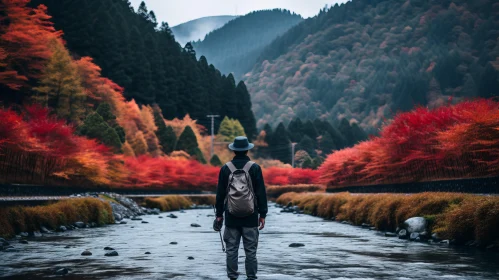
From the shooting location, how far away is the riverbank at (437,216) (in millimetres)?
14734

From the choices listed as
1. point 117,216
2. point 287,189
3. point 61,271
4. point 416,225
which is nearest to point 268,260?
point 61,271

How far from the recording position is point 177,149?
92250 mm

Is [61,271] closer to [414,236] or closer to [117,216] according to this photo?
[414,236]

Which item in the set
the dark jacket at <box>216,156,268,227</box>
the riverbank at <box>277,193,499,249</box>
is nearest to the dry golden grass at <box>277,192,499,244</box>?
the riverbank at <box>277,193,499,249</box>

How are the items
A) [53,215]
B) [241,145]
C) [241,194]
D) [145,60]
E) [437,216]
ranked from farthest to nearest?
[145,60] < [53,215] < [437,216] < [241,145] < [241,194]

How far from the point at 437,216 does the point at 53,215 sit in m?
13.6

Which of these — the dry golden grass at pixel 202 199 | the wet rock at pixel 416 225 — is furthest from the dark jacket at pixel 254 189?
the dry golden grass at pixel 202 199

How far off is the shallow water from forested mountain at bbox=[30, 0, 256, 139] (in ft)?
231

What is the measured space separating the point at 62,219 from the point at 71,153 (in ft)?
50.6

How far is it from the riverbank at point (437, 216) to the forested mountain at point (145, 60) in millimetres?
65956

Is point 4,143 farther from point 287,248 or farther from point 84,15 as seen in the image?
point 84,15

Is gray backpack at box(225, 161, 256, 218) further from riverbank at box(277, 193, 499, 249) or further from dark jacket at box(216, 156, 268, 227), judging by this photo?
riverbank at box(277, 193, 499, 249)

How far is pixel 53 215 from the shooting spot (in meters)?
22.9

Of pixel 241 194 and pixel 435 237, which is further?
pixel 435 237
